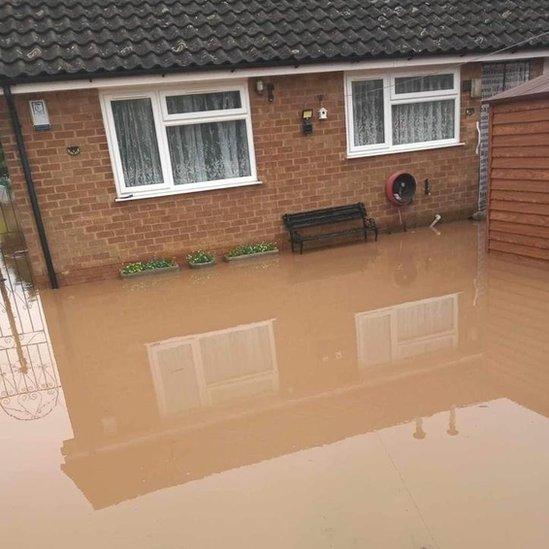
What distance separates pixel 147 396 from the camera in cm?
375

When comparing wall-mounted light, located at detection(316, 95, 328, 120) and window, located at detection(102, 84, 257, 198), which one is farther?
wall-mounted light, located at detection(316, 95, 328, 120)

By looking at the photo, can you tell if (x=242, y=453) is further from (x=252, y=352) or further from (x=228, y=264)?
(x=228, y=264)

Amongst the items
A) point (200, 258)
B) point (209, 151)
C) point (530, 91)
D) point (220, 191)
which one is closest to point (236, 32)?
point (209, 151)

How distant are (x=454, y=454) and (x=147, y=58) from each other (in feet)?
20.1

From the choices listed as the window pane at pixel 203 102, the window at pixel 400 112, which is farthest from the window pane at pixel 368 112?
the window pane at pixel 203 102

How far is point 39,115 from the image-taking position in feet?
20.9

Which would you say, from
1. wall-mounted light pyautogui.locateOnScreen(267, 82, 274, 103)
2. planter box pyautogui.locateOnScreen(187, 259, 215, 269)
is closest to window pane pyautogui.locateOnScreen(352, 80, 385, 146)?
wall-mounted light pyautogui.locateOnScreen(267, 82, 274, 103)

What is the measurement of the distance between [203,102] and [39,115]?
7.46 feet

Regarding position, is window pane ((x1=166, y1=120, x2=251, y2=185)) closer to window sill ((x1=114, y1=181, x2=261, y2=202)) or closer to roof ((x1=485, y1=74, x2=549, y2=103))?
window sill ((x1=114, y1=181, x2=261, y2=202))

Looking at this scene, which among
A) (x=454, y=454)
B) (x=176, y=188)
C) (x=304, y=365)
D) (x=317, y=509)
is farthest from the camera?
(x=176, y=188)

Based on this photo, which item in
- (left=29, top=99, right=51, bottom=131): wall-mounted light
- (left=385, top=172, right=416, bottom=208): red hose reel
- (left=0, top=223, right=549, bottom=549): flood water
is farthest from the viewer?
(left=385, top=172, right=416, bottom=208): red hose reel

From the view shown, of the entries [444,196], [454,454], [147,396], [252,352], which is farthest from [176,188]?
[454,454]

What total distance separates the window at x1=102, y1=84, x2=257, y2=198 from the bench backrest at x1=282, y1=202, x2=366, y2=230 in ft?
2.94

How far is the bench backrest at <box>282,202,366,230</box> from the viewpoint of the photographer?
774 centimetres
